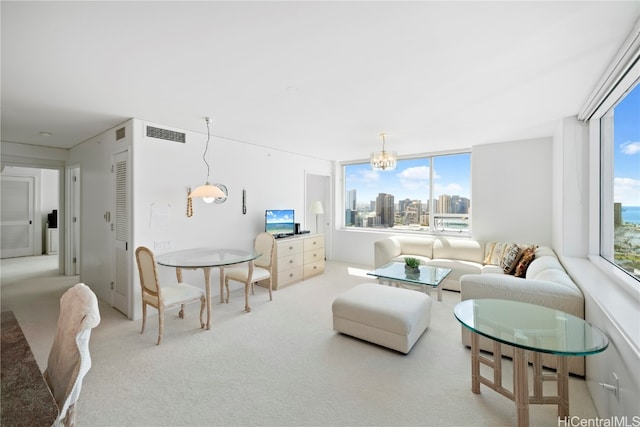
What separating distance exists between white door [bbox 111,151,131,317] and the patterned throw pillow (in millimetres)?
5035

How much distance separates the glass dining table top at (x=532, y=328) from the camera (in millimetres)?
1506

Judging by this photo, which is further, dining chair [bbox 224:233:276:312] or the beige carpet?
dining chair [bbox 224:233:276:312]

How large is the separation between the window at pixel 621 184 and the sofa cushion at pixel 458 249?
169cm

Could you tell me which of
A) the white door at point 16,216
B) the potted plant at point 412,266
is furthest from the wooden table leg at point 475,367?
the white door at point 16,216

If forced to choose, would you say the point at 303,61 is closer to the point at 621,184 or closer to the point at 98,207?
the point at 621,184

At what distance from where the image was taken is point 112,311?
363 cm

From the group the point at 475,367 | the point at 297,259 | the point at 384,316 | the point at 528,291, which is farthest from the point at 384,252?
the point at 475,367

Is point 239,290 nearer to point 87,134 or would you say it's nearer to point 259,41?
point 87,134

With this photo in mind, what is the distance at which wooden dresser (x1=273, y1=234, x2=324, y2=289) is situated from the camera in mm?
4547

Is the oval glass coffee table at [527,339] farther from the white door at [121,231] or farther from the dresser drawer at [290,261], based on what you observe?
the white door at [121,231]

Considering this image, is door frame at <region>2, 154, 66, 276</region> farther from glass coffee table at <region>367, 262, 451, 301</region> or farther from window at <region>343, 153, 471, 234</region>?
glass coffee table at <region>367, 262, 451, 301</region>

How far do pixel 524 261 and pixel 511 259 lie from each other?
0.65 ft

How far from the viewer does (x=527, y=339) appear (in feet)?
5.19

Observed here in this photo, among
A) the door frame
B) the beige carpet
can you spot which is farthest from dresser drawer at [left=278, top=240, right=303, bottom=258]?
the door frame
